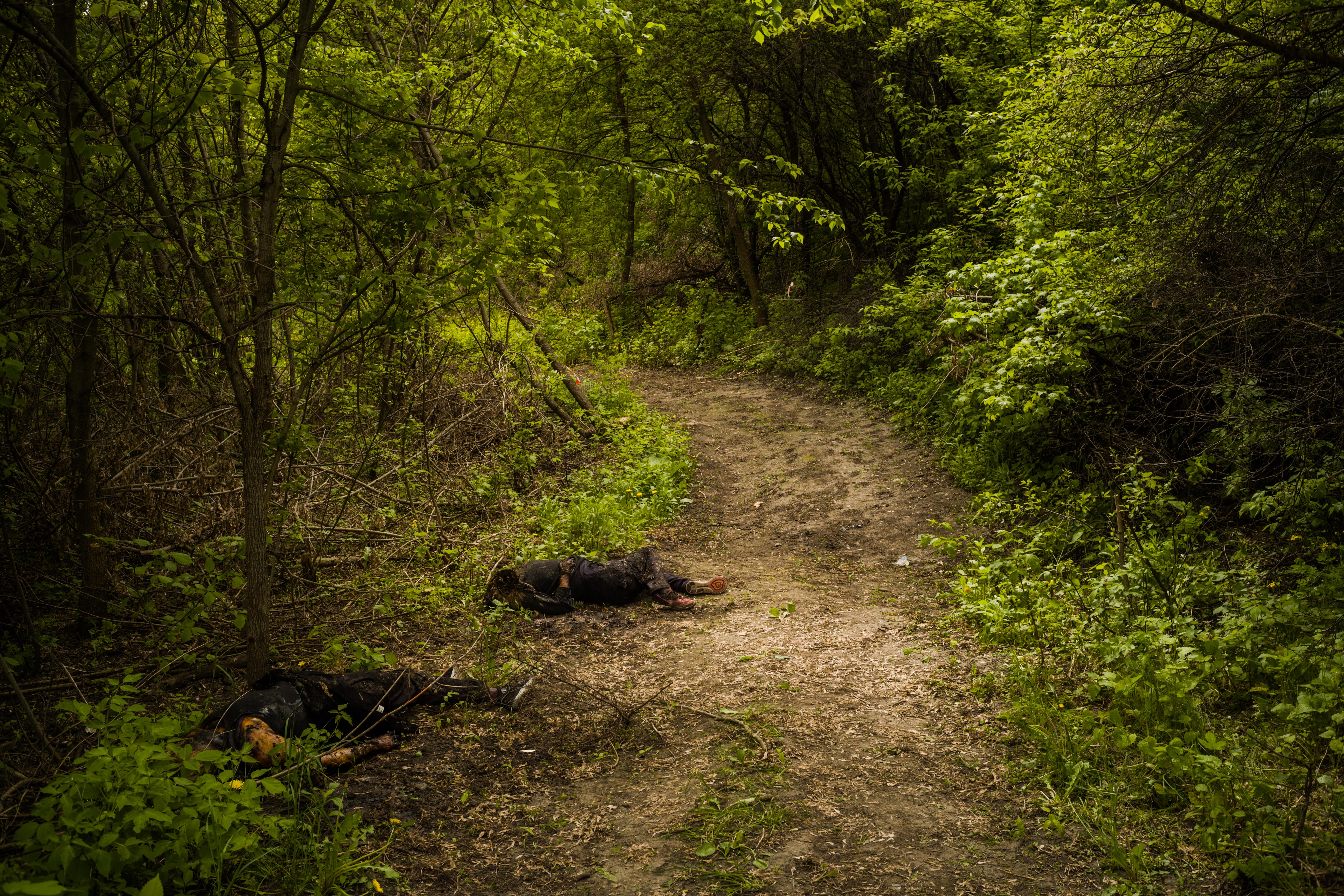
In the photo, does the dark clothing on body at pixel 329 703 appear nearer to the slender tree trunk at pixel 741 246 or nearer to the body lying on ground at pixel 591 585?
the body lying on ground at pixel 591 585

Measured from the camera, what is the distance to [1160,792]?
11.1 ft

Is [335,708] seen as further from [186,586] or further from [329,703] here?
[186,586]

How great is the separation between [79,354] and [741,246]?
14045mm

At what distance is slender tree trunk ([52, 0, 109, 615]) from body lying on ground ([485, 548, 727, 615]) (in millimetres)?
2667

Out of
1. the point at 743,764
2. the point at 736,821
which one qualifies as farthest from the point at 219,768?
the point at 743,764

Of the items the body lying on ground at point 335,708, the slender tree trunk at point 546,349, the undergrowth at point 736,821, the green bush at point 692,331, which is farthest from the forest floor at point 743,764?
the green bush at point 692,331

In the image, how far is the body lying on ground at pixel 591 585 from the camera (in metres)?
6.27

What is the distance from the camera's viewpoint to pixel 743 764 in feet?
13.2

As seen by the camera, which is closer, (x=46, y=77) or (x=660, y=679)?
(x=46, y=77)

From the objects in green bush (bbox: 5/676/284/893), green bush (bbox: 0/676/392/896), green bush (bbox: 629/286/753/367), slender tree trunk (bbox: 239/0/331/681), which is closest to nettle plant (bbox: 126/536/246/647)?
slender tree trunk (bbox: 239/0/331/681)

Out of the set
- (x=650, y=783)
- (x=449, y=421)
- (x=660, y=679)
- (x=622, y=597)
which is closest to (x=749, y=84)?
(x=449, y=421)

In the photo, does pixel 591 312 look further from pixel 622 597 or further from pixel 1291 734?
pixel 1291 734

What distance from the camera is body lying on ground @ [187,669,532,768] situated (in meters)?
3.79

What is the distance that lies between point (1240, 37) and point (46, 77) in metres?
6.68
